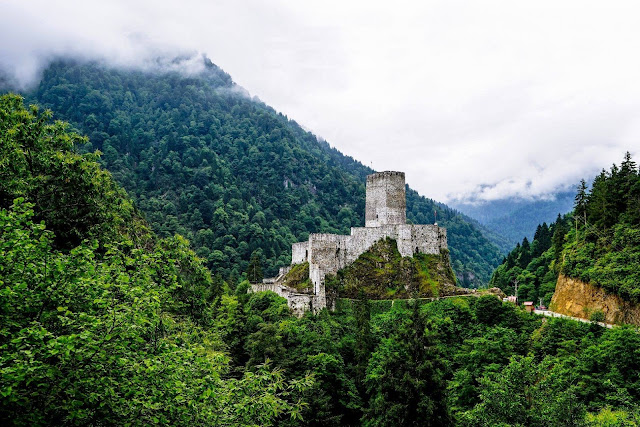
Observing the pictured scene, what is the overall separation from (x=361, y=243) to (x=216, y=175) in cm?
9188

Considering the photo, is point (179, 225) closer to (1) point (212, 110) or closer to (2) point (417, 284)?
(2) point (417, 284)

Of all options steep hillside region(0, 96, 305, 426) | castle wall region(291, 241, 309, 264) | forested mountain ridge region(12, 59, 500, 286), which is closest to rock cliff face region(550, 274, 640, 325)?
castle wall region(291, 241, 309, 264)

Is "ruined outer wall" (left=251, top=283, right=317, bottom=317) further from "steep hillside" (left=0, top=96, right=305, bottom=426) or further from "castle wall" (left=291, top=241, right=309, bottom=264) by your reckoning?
"steep hillside" (left=0, top=96, right=305, bottom=426)

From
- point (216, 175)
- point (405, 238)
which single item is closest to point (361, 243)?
point (405, 238)

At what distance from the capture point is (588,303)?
133 ft

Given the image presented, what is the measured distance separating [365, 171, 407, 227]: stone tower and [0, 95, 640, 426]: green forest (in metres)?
11.8

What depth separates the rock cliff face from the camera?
3703cm

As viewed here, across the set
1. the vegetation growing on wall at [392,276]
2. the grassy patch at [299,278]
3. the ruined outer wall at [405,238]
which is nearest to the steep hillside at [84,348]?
the vegetation growing on wall at [392,276]

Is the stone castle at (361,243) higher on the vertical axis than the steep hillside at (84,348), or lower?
higher

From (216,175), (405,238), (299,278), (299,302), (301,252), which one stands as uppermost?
(216,175)

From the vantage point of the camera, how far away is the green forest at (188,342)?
30.9 ft

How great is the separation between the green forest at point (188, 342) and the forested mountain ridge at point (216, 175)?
54.3m

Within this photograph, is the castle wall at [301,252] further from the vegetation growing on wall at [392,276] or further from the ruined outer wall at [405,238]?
the vegetation growing on wall at [392,276]

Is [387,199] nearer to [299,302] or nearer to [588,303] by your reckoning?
[299,302]
